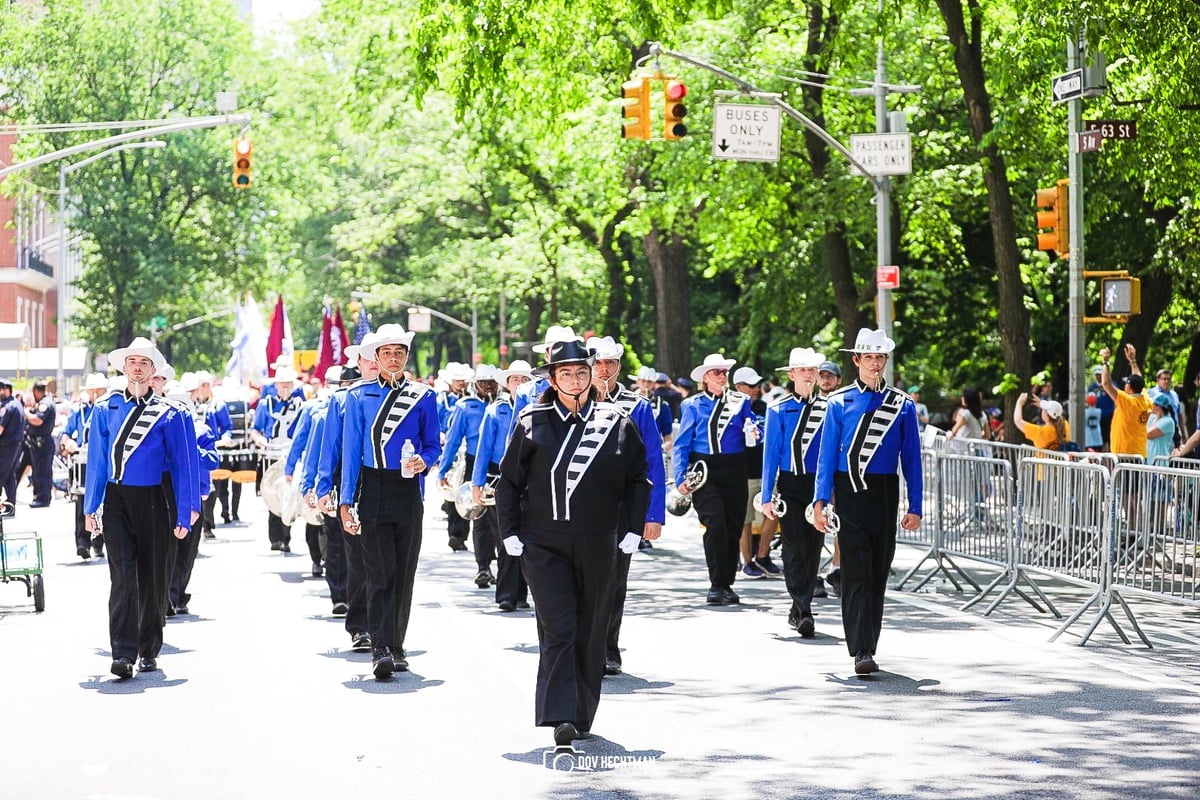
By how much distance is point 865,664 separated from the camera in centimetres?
1081

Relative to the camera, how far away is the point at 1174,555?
463 inches

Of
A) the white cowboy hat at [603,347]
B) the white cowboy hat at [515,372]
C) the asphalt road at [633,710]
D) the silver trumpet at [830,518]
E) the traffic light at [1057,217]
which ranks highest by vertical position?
the traffic light at [1057,217]

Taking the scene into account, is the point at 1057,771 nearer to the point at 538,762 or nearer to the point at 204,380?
the point at 538,762

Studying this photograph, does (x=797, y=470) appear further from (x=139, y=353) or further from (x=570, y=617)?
(x=570, y=617)

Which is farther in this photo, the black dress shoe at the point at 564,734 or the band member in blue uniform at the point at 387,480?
the band member in blue uniform at the point at 387,480

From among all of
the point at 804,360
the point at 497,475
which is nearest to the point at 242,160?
the point at 497,475

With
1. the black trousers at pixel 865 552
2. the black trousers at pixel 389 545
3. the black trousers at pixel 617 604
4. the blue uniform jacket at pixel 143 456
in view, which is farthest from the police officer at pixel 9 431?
the black trousers at pixel 865 552

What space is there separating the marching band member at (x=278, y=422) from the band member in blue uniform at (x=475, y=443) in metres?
2.04

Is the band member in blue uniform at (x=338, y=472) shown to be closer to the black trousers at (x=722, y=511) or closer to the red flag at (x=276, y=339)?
the black trousers at (x=722, y=511)

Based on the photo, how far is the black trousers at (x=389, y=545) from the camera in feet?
36.3

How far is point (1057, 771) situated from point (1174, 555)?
406 centimetres

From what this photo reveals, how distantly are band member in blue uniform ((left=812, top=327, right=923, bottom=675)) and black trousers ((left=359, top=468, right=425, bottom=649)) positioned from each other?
2.34 m

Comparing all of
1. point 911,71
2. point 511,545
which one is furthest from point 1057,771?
point 911,71

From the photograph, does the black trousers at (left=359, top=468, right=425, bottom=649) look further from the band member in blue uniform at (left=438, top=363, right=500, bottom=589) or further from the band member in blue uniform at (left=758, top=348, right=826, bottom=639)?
the band member in blue uniform at (left=438, top=363, right=500, bottom=589)
